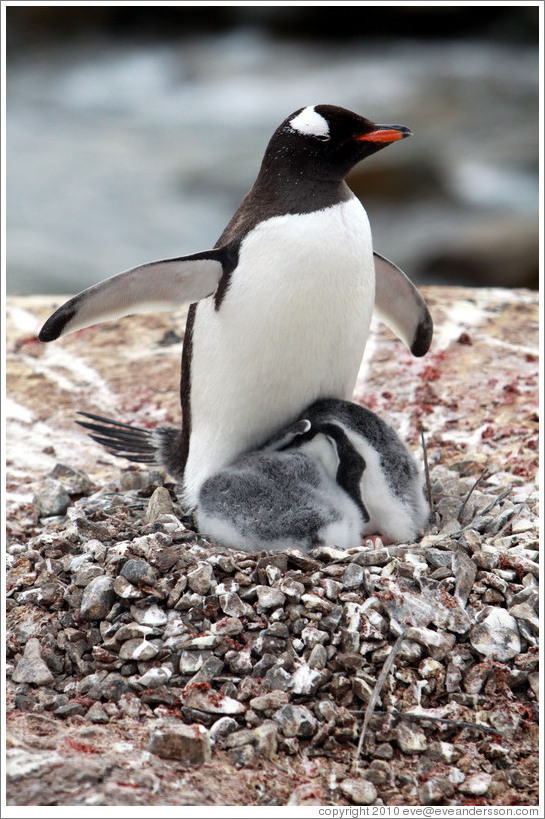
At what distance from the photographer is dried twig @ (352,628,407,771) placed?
149cm

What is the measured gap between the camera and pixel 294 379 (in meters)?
2.18

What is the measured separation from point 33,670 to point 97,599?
185 mm

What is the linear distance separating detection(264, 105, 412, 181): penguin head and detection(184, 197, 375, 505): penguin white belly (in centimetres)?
11

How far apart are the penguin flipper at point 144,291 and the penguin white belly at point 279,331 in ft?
0.22

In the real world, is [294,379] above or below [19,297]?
above

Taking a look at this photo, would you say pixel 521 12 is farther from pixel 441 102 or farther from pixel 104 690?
pixel 104 690

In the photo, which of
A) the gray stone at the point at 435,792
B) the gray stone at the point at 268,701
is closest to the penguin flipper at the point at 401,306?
the gray stone at the point at 268,701

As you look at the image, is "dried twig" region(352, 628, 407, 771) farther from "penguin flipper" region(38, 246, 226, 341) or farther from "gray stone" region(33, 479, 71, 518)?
"gray stone" region(33, 479, 71, 518)

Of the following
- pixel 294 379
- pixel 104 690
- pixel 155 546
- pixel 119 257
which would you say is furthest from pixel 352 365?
pixel 119 257

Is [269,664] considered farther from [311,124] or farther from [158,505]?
[311,124]

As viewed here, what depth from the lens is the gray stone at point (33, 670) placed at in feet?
5.41

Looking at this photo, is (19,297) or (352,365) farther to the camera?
(19,297)

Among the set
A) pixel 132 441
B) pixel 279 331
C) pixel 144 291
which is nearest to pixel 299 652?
pixel 279 331

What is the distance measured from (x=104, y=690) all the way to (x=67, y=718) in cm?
8
